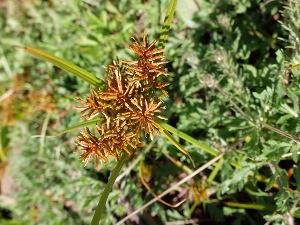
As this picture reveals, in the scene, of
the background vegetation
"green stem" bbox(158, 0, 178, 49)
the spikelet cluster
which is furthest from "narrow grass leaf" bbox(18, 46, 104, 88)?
the background vegetation

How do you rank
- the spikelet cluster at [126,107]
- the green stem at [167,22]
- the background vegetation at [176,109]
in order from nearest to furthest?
1. the spikelet cluster at [126,107]
2. the green stem at [167,22]
3. the background vegetation at [176,109]

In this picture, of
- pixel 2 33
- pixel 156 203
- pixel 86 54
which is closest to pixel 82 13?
pixel 86 54

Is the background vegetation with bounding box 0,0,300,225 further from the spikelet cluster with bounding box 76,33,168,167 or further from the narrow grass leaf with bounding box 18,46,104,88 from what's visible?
the narrow grass leaf with bounding box 18,46,104,88

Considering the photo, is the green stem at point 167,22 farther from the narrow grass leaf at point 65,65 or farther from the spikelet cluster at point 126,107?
the narrow grass leaf at point 65,65

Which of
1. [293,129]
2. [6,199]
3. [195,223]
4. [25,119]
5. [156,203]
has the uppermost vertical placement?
[25,119]

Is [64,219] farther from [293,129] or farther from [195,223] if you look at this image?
[293,129]

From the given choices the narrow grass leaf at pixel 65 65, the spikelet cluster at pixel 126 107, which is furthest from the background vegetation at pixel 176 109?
the narrow grass leaf at pixel 65 65

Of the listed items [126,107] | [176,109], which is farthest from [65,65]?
[176,109]
